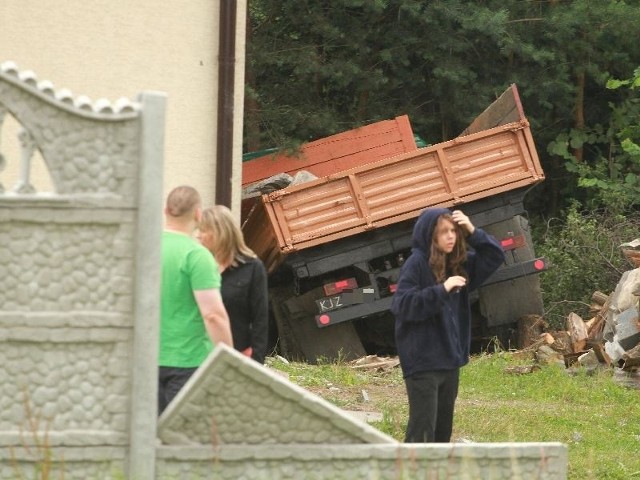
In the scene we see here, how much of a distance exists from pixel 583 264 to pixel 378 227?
160 inches

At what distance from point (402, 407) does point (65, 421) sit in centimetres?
622

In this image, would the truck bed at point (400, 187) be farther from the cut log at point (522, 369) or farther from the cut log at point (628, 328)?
the cut log at point (522, 369)

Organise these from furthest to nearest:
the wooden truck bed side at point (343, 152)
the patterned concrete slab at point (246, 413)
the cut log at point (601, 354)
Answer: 1. the wooden truck bed side at point (343, 152)
2. the cut log at point (601, 354)
3. the patterned concrete slab at point (246, 413)

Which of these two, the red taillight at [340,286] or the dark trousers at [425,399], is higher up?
the red taillight at [340,286]

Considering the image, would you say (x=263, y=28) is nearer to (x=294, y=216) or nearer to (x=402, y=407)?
(x=294, y=216)

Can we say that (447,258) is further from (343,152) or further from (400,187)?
(343,152)

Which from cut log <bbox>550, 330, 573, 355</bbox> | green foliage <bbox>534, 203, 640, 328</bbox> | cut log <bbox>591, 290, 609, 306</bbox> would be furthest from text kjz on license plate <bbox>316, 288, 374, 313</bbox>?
cut log <bbox>591, 290, 609, 306</bbox>

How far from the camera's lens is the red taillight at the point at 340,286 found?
53.2ft

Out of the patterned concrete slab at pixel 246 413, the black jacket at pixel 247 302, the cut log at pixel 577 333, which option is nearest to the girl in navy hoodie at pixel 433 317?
the black jacket at pixel 247 302

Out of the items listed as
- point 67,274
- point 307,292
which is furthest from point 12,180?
point 67,274

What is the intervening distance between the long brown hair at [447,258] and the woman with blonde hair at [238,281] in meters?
0.89

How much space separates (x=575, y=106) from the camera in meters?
24.2

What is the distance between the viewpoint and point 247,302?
6.80 m

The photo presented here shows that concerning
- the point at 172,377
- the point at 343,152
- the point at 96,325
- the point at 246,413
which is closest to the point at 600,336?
the point at 343,152
